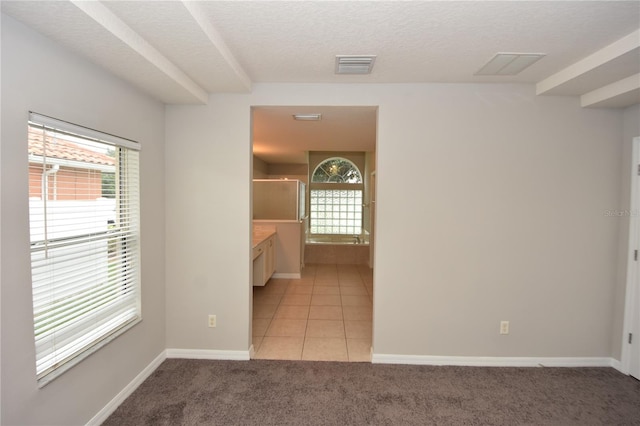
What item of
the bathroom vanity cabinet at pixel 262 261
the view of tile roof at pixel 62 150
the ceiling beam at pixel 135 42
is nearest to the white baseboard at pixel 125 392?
the view of tile roof at pixel 62 150

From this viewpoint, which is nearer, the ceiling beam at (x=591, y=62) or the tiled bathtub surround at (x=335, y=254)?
the ceiling beam at (x=591, y=62)

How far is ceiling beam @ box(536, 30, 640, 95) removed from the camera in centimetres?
185

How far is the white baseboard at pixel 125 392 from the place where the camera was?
2.03 metres

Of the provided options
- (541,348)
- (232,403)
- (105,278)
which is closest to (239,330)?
(232,403)

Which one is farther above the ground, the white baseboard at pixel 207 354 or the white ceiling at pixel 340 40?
the white ceiling at pixel 340 40

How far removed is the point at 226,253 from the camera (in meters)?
2.81

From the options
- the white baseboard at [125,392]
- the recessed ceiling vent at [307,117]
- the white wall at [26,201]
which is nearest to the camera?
the white wall at [26,201]

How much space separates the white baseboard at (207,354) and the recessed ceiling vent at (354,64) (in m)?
2.58

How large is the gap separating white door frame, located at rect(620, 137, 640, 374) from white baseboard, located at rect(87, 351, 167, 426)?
13.3 feet

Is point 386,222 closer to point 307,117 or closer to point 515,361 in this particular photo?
point 307,117

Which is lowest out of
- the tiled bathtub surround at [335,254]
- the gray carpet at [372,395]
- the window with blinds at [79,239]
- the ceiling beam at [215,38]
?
the gray carpet at [372,395]

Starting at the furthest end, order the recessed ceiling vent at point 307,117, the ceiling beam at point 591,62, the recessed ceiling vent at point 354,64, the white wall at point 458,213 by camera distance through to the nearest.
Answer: the recessed ceiling vent at point 307,117 < the white wall at point 458,213 < the recessed ceiling vent at point 354,64 < the ceiling beam at point 591,62

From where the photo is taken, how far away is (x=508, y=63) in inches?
88.4

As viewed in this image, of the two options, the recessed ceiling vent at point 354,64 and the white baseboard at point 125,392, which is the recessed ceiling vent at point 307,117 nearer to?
the recessed ceiling vent at point 354,64
